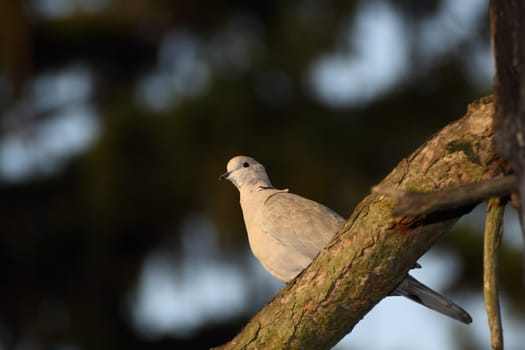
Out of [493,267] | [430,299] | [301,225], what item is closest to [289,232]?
[301,225]

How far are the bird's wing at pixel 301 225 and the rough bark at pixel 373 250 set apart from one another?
114 cm

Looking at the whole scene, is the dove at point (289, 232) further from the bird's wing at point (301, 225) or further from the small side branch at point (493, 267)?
the small side branch at point (493, 267)

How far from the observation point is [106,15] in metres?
13.8

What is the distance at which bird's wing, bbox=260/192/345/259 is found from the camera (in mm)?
6293

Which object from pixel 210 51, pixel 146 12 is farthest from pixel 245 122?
pixel 146 12

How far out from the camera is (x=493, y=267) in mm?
4227

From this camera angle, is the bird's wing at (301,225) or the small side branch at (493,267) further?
the bird's wing at (301,225)

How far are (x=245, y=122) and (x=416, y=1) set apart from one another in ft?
8.59

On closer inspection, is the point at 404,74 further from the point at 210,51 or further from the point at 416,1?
the point at 210,51

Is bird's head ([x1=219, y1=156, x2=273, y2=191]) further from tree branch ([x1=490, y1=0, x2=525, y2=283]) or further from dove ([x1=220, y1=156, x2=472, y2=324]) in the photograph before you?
tree branch ([x1=490, y1=0, x2=525, y2=283])

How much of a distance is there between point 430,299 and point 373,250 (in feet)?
3.64

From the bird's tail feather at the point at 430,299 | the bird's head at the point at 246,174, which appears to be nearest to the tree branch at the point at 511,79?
the bird's tail feather at the point at 430,299

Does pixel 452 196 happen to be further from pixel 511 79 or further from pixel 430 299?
pixel 430 299

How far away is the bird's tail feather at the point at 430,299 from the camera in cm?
557
